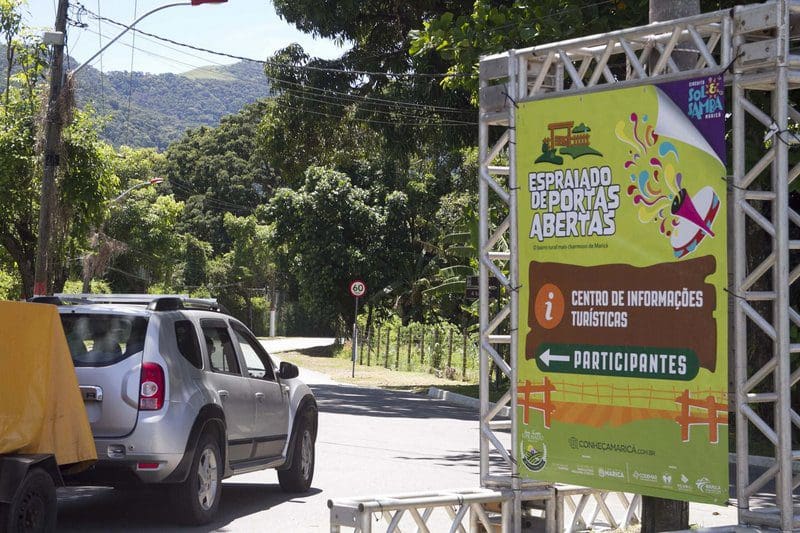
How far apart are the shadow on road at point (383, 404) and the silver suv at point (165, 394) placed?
11.2 meters

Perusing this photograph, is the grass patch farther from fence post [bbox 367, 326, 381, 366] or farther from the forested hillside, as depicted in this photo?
the forested hillside

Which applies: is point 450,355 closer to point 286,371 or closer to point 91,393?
point 286,371

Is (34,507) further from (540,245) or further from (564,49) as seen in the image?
(564,49)

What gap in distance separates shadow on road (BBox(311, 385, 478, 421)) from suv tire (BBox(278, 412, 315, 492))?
31.4 ft

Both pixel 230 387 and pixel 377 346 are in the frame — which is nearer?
pixel 230 387

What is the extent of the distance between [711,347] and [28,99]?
22731 millimetres

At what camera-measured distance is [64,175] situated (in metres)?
23.8

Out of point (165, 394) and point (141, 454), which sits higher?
point (165, 394)

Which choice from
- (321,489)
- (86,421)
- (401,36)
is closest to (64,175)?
(401,36)

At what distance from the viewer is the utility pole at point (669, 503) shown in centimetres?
830

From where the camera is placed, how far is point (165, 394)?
29.6 ft

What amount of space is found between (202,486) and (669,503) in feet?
12.4

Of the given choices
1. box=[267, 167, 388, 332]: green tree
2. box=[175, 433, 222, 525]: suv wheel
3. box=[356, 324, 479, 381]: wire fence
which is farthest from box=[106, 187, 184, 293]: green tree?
box=[175, 433, 222, 525]: suv wheel

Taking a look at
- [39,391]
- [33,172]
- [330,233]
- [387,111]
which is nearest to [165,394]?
[39,391]
